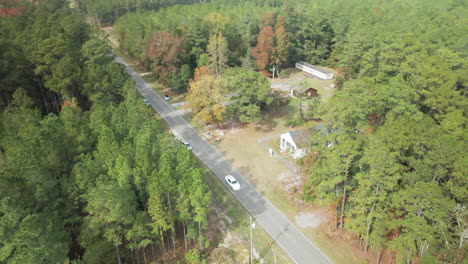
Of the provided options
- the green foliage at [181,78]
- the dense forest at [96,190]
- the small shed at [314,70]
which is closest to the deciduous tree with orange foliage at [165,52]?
the green foliage at [181,78]

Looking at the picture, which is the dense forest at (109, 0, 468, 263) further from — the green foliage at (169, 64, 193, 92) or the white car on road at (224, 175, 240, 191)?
the white car on road at (224, 175, 240, 191)

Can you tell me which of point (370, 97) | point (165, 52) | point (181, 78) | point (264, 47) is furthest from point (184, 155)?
point (264, 47)

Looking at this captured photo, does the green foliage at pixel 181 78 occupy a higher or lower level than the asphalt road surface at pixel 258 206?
higher

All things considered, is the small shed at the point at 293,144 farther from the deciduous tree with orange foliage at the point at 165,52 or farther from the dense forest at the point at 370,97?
the deciduous tree with orange foliage at the point at 165,52

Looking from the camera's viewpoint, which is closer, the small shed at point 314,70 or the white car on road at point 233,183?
the white car on road at point 233,183

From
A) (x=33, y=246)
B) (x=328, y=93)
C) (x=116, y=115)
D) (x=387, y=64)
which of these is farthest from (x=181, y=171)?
(x=328, y=93)

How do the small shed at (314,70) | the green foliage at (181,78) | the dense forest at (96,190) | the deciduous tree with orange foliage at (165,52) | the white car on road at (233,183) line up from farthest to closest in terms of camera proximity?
the small shed at (314,70) < the green foliage at (181,78) < the deciduous tree with orange foliage at (165,52) < the white car on road at (233,183) < the dense forest at (96,190)

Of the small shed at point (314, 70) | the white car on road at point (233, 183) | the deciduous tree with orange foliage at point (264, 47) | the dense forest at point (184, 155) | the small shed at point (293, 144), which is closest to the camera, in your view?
the dense forest at point (184, 155)
